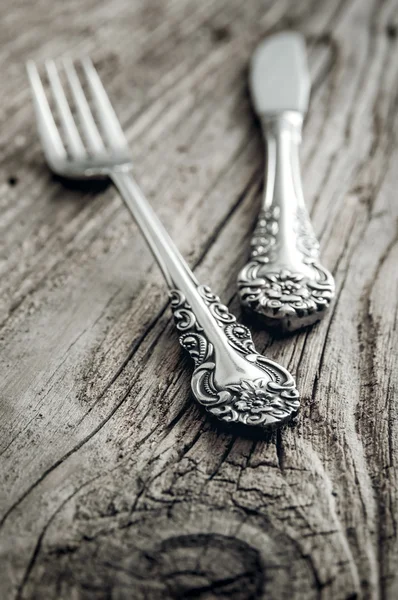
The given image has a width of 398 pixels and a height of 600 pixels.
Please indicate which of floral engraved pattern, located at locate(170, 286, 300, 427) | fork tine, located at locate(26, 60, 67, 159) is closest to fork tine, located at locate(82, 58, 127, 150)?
fork tine, located at locate(26, 60, 67, 159)

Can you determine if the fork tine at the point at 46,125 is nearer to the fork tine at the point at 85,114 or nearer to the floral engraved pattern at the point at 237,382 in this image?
the fork tine at the point at 85,114

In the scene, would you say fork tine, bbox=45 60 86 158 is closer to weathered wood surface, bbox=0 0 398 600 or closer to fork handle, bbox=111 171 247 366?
weathered wood surface, bbox=0 0 398 600

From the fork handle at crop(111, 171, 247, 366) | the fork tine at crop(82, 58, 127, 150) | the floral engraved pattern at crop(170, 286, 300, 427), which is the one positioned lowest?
the floral engraved pattern at crop(170, 286, 300, 427)

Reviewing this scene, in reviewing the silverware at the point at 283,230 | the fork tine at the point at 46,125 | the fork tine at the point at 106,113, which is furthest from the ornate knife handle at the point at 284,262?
the fork tine at the point at 46,125

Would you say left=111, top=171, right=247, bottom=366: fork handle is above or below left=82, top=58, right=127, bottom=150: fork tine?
below

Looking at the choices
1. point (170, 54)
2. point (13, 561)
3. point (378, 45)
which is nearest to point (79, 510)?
point (13, 561)

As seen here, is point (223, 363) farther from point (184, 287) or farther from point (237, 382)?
point (184, 287)

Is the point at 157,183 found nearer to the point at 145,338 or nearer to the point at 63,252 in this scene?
the point at 63,252
